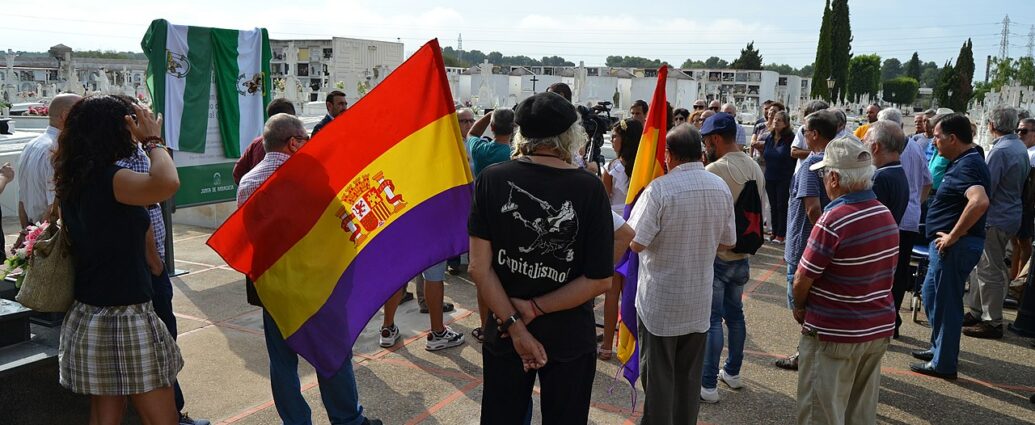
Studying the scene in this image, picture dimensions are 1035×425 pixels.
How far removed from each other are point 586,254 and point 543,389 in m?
0.54

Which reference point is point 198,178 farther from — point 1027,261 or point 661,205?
point 1027,261

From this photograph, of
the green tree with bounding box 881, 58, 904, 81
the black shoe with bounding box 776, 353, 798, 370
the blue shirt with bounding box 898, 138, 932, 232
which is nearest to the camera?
the black shoe with bounding box 776, 353, 798, 370

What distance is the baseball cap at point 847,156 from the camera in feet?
10.3

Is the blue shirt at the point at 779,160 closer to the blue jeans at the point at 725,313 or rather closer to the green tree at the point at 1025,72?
the blue jeans at the point at 725,313

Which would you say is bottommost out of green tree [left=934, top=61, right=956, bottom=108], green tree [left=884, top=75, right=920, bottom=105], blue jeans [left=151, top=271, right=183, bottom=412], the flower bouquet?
blue jeans [left=151, top=271, right=183, bottom=412]

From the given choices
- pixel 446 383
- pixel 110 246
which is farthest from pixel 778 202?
pixel 110 246

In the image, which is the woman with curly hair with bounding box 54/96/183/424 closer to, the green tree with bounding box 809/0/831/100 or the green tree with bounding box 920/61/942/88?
the green tree with bounding box 809/0/831/100

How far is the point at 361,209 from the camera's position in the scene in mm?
3020

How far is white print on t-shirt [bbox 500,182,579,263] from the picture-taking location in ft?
7.65

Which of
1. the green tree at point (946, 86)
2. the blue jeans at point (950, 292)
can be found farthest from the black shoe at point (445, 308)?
the green tree at point (946, 86)

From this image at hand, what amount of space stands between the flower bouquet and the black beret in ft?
7.21

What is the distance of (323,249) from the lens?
303 cm

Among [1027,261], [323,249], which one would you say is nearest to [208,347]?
[323,249]

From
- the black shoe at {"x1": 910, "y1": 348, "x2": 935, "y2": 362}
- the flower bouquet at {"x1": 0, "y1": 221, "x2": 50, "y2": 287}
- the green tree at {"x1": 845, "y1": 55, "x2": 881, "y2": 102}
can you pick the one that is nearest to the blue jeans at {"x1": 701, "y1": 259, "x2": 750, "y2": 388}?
the black shoe at {"x1": 910, "y1": 348, "x2": 935, "y2": 362}
